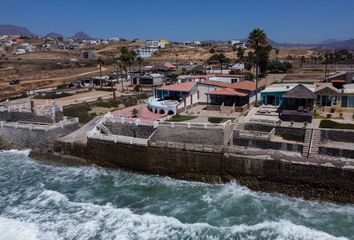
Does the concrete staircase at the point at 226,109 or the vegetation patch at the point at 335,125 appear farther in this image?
the concrete staircase at the point at 226,109

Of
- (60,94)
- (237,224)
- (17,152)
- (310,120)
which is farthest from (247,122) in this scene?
(60,94)

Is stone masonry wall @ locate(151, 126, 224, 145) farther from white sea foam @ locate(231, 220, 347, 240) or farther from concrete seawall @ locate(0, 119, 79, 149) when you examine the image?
concrete seawall @ locate(0, 119, 79, 149)

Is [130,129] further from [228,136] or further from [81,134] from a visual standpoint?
[228,136]

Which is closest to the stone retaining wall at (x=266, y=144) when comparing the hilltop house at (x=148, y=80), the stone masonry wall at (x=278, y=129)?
the stone masonry wall at (x=278, y=129)

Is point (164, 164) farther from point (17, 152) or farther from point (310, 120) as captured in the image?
point (17, 152)

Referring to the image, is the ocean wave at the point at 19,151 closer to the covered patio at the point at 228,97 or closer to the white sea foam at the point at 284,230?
the covered patio at the point at 228,97

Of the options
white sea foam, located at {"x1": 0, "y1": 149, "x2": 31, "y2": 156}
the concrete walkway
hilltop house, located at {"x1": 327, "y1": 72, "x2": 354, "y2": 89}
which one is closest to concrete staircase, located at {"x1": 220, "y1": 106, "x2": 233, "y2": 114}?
the concrete walkway
